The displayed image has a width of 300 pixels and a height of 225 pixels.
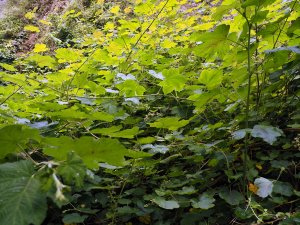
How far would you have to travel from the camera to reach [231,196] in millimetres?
901

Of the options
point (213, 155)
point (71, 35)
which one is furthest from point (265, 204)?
point (71, 35)

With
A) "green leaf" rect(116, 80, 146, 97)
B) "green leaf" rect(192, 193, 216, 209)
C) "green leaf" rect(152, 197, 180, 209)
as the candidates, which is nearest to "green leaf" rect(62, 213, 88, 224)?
"green leaf" rect(152, 197, 180, 209)

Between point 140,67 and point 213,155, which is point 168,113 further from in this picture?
point 213,155

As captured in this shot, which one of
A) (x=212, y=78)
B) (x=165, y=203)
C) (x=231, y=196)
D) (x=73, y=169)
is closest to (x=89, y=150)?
(x=73, y=169)

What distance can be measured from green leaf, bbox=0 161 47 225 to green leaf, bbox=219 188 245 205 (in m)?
0.65

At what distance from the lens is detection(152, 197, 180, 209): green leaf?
0.82 meters

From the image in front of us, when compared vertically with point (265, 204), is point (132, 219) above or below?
below

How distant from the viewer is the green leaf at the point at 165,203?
824 millimetres

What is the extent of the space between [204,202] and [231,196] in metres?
0.10

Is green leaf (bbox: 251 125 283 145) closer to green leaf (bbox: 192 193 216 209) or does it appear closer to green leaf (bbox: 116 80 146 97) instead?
green leaf (bbox: 192 193 216 209)

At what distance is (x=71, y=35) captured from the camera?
6055 millimetres

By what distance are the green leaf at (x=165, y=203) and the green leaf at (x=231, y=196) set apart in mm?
157

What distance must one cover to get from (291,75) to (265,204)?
1.54ft

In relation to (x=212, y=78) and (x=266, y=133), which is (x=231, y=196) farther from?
(x=212, y=78)
